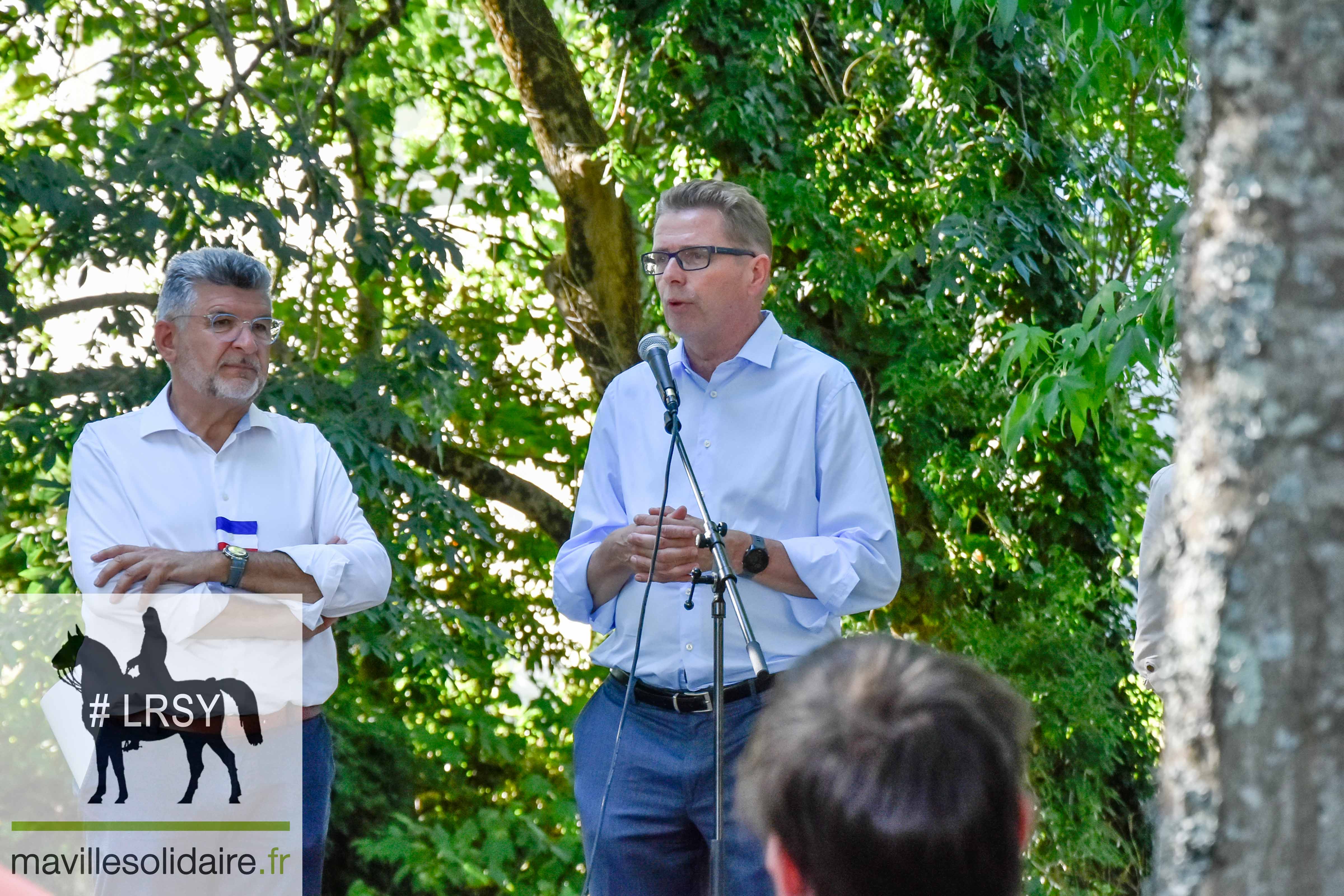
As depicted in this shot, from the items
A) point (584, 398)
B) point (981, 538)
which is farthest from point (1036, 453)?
point (584, 398)

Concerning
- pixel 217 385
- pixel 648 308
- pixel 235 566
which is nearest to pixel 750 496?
pixel 235 566

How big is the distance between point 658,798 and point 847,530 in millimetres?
591

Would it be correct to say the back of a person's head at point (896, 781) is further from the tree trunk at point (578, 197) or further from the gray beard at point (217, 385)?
the tree trunk at point (578, 197)

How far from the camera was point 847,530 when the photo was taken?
240 cm

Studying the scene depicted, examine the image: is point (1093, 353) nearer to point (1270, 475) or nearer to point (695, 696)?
point (695, 696)

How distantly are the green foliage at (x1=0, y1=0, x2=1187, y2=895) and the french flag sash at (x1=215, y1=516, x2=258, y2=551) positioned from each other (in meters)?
1.74

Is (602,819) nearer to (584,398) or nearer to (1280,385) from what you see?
(1280,385)

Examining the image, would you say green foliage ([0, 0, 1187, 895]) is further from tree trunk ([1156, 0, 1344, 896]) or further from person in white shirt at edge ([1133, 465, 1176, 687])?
tree trunk ([1156, 0, 1344, 896])

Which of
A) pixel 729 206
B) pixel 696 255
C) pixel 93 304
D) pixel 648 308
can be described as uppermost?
pixel 648 308

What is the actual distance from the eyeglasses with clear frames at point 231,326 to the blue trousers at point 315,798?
77 cm

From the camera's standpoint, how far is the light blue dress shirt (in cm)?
233

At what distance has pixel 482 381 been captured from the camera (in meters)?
6.72

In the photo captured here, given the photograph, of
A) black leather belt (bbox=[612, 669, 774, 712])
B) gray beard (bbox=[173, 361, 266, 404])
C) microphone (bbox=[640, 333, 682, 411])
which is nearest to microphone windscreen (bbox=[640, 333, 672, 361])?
microphone (bbox=[640, 333, 682, 411])

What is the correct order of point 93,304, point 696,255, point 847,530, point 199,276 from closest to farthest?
point 847,530
point 696,255
point 199,276
point 93,304
